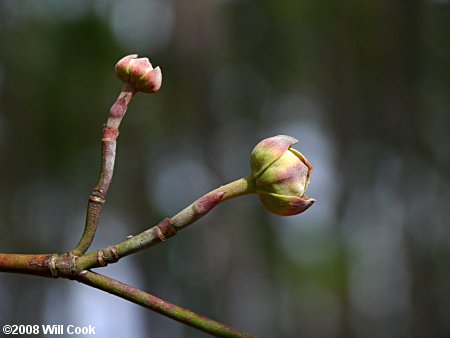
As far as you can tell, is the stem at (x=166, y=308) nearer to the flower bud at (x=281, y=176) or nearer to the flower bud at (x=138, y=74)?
the flower bud at (x=281, y=176)

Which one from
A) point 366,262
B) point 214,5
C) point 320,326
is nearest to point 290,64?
point 214,5

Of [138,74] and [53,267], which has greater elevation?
[138,74]

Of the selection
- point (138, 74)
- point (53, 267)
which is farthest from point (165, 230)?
point (138, 74)

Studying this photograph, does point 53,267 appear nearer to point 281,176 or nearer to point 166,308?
point 166,308

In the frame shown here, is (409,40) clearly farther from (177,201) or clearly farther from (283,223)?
(177,201)

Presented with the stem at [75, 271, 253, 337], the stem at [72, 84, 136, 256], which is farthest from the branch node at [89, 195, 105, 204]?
the stem at [75, 271, 253, 337]
